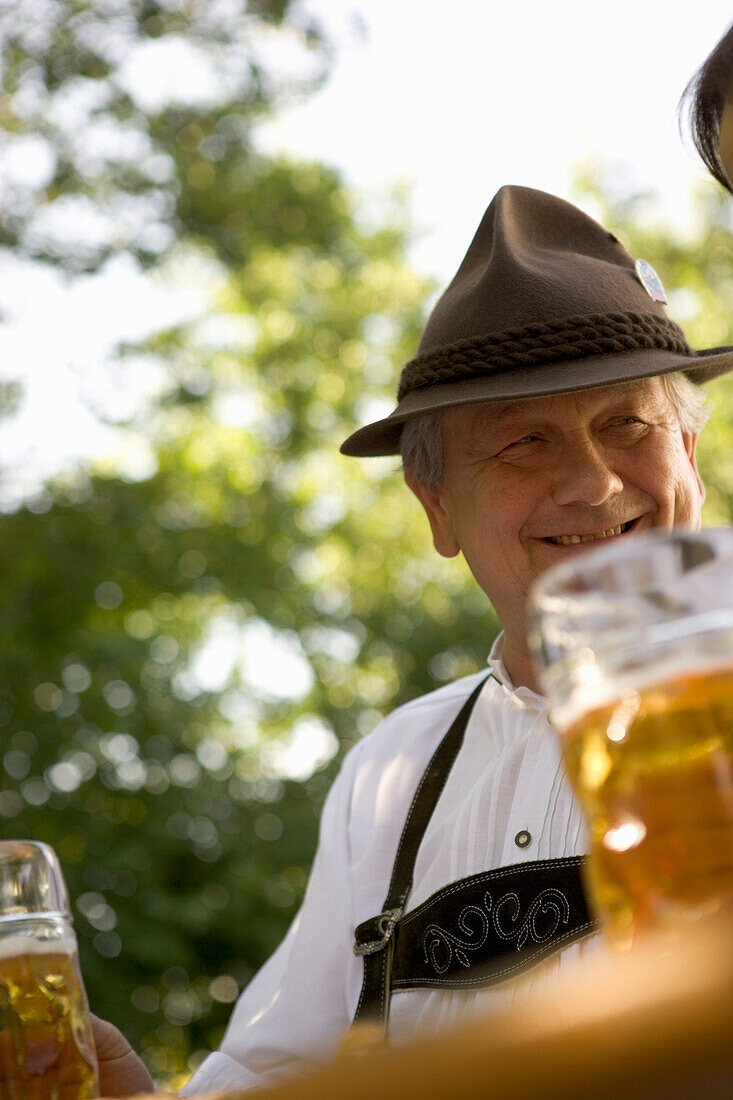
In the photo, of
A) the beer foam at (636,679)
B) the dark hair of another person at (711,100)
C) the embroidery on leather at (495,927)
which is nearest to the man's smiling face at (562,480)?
the dark hair of another person at (711,100)

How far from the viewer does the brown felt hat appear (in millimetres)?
1990

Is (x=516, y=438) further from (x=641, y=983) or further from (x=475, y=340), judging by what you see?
(x=641, y=983)

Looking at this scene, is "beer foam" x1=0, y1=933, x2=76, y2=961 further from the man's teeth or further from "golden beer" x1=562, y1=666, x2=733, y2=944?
the man's teeth

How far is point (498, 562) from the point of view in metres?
2.20

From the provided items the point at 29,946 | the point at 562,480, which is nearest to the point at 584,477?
the point at 562,480

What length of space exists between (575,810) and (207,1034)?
7942mm

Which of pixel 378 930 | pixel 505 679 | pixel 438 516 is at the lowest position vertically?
pixel 378 930

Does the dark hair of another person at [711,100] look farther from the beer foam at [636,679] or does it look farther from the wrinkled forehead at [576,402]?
the beer foam at [636,679]

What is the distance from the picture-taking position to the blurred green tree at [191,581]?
29.8ft

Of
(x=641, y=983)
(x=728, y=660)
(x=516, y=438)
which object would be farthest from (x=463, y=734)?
(x=641, y=983)

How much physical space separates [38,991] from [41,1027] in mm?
30

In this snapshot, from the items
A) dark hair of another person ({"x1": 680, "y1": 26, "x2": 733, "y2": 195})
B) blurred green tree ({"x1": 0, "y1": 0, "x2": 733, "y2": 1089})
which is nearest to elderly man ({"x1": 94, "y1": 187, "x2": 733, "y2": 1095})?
dark hair of another person ({"x1": 680, "y1": 26, "x2": 733, "y2": 195})

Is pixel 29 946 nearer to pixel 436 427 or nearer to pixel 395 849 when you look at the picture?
pixel 395 849

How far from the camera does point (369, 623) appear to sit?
14.1m
